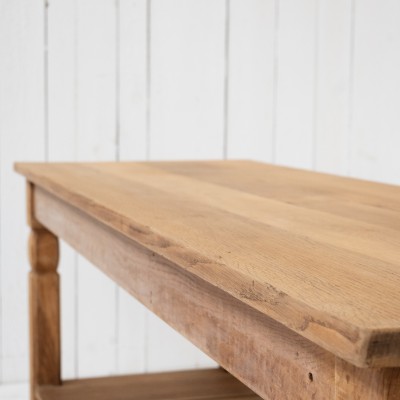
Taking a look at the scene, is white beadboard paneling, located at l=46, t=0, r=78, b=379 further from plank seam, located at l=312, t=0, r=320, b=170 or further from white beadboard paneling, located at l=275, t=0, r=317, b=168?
plank seam, located at l=312, t=0, r=320, b=170

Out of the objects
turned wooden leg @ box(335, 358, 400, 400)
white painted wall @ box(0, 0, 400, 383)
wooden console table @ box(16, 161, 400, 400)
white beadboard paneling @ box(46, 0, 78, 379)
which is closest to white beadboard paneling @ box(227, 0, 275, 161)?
white painted wall @ box(0, 0, 400, 383)

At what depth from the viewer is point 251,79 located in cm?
277

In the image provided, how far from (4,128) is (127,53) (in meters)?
0.43

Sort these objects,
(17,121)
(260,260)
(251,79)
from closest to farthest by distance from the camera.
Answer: (260,260) → (17,121) → (251,79)

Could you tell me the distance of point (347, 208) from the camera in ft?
3.82

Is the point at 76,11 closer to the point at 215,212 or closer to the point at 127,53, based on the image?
the point at 127,53

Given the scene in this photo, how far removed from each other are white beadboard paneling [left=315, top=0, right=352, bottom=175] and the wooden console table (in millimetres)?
1015

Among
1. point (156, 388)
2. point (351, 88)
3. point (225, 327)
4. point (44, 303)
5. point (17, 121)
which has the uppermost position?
point (351, 88)

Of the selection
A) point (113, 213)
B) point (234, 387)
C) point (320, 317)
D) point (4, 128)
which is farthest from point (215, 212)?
point (4, 128)

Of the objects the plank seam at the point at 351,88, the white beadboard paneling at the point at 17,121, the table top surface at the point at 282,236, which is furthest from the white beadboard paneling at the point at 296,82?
the table top surface at the point at 282,236

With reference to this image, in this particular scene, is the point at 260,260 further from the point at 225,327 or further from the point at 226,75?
the point at 226,75

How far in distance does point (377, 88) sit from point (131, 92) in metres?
0.79

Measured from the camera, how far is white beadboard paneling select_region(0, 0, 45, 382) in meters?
2.54

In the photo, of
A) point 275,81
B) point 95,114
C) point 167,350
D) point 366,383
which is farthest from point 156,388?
point 366,383
